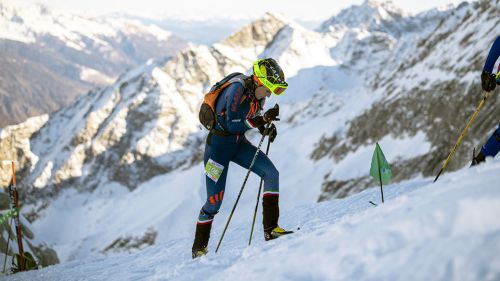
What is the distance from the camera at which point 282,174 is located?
56.5m

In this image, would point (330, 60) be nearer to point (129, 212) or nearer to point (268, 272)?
point (129, 212)

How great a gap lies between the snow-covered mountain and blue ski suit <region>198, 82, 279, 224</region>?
2302 centimetres

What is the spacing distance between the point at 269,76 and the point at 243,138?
146 cm

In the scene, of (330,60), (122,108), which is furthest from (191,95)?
(330,60)

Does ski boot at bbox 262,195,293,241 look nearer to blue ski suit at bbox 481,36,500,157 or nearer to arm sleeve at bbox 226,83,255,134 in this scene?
arm sleeve at bbox 226,83,255,134

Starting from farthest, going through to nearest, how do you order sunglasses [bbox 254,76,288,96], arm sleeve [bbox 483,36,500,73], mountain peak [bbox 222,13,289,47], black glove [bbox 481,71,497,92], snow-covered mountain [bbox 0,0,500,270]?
mountain peak [bbox 222,13,289,47] < snow-covered mountain [bbox 0,0,500,270] < black glove [bbox 481,71,497,92] < arm sleeve [bbox 483,36,500,73] < sunglasses [bbox 254,76,288,96]

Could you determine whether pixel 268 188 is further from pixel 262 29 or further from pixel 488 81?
pixel 262 29

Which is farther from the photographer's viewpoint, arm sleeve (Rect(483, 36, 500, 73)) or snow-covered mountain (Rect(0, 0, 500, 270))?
snow-covered mountain (Rect(0, 0, 500, 270))

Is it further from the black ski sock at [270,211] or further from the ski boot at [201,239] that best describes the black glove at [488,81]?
the ski boot at [201,239]

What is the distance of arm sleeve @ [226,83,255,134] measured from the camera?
307 inches

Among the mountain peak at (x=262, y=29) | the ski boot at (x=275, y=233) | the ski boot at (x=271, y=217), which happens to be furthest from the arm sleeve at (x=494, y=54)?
the mountain peak at (x=262, y=29)

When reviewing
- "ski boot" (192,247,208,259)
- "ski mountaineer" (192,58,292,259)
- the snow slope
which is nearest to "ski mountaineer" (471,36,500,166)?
the snow slope

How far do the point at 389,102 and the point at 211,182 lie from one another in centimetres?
4141

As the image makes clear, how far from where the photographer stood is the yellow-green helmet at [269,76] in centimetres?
780
